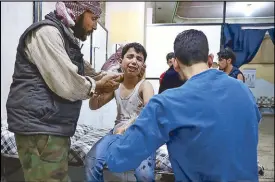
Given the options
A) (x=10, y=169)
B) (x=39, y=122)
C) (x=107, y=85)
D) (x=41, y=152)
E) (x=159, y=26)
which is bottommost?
(x=10, y=169)

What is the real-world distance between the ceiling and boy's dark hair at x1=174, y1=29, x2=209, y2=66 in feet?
1.12

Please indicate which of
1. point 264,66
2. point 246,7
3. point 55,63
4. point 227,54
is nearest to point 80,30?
point 55,63

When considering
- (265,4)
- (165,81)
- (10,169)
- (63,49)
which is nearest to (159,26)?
(165,81)

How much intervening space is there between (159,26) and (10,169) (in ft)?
2.99

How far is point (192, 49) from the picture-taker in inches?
28.5

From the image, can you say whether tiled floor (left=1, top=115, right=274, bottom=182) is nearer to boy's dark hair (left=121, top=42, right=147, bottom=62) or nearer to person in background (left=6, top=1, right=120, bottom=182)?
person in background (left=6, top=1, right=120, bottom=182)

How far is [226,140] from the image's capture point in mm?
654

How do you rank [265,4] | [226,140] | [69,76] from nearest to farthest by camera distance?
[226,140]
[69,76]
[265,4]

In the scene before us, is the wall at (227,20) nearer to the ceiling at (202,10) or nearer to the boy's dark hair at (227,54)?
the ceiling at (202,10)

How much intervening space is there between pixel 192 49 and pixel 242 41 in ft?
1.72

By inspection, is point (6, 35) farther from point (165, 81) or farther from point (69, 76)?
point (165, 81)

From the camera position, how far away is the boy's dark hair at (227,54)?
1.04 m

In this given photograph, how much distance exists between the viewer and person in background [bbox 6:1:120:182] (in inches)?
34.4

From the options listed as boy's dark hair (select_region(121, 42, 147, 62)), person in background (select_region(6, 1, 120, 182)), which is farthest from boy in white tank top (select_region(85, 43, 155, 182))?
person in background (select_region(6, 1, 120, 182))
